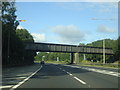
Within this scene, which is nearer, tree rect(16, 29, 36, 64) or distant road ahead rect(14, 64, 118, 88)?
distant road ahead rect(14, 64, 118, 88)

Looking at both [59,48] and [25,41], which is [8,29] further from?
[59,48]

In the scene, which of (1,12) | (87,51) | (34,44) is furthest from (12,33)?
(87,51)

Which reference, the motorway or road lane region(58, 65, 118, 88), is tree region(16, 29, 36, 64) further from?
road lane region(58, 65, 118, 88)

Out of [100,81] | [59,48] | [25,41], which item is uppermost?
[25,41]

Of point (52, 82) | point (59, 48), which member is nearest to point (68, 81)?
point (52, 82)

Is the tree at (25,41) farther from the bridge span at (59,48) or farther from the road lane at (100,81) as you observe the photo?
the road lane at (100,81)

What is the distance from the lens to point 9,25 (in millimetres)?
56969

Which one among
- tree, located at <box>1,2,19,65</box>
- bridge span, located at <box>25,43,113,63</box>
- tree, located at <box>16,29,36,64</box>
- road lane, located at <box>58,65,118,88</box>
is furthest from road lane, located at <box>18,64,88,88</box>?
bridge span, located at <box>25,43,113,63</box>

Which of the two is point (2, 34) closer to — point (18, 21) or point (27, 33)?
point (18, 21)

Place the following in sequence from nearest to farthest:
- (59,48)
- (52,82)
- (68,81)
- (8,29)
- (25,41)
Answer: (52,82)
(68,81)
(8,29)
(25,41)
(59,48)

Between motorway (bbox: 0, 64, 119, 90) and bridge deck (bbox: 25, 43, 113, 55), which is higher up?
bridge deck (bbox: 25, 43, 113, 55)

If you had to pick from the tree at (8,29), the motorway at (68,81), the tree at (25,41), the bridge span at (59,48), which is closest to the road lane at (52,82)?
the motorway at (68,81)

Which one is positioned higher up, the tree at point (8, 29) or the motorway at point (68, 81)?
the tree at point (8, 29)

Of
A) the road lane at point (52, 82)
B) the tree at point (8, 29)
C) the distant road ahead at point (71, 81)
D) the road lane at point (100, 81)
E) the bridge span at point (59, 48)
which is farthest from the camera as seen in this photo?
the bridge span at point (59, 48)
